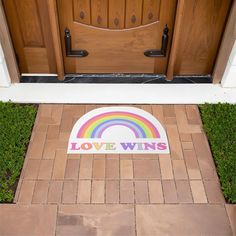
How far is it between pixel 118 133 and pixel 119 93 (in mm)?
514

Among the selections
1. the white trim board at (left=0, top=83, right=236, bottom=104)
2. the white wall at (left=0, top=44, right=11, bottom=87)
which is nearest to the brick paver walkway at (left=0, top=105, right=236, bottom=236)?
the white trim board at (left=0, top=83, right=236, bottom=104)

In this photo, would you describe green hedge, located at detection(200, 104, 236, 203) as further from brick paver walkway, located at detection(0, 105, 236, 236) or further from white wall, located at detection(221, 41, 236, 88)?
white wall, located at detection(221, 41, 236, 88)

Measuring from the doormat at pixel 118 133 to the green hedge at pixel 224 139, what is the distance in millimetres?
386

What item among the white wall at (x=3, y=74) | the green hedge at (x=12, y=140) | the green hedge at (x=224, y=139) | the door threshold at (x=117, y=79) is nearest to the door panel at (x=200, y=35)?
the door threshold at (x=117, y=79)

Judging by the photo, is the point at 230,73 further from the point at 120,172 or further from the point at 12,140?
the point at 12,140

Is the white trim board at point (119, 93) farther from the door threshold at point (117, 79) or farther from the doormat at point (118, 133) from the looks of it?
the doormat at point (118, 133)

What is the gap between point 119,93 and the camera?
2.68m

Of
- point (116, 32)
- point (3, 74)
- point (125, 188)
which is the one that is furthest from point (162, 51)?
point (3, 74)

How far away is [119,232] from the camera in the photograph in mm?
1796

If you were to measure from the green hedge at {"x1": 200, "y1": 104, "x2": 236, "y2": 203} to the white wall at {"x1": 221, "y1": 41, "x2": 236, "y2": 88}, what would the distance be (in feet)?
0.92

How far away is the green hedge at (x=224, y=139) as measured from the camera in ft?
6.67

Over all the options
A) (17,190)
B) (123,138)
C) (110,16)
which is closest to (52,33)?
(110,16)

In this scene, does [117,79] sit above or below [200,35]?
below

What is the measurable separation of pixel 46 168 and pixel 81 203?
39 cm
